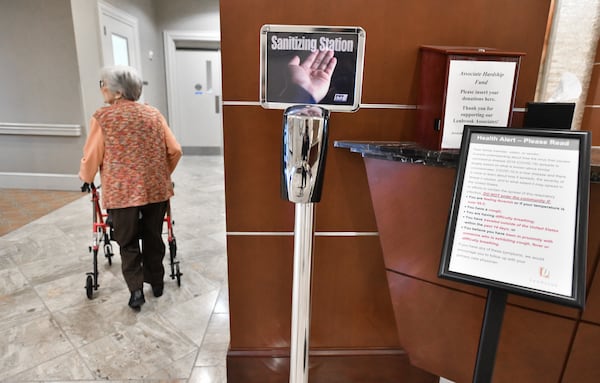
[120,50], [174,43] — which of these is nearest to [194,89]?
[174,43]

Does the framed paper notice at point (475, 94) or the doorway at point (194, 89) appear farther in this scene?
the doorway at point (194, 89)

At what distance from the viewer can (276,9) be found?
138cm

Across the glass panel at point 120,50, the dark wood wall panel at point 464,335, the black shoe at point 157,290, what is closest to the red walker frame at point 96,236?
the black shoe at point 157,290

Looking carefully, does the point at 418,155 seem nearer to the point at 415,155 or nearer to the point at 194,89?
the point at 415,155

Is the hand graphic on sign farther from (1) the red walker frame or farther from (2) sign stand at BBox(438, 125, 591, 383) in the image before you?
(1) the red walker frame

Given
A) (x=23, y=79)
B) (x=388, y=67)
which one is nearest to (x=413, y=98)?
(x=388, y=67)

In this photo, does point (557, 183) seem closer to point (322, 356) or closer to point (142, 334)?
point (322, 356)

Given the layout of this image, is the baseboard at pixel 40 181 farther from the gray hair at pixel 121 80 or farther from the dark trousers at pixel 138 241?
the gray hair at pixel 121 80

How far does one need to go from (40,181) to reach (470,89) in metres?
5.60

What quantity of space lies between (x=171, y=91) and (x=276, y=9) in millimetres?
6726

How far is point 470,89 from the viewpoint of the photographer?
1.22 metres

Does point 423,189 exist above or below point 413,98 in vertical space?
below

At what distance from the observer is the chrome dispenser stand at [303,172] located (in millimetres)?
959

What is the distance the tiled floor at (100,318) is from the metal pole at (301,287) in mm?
796
